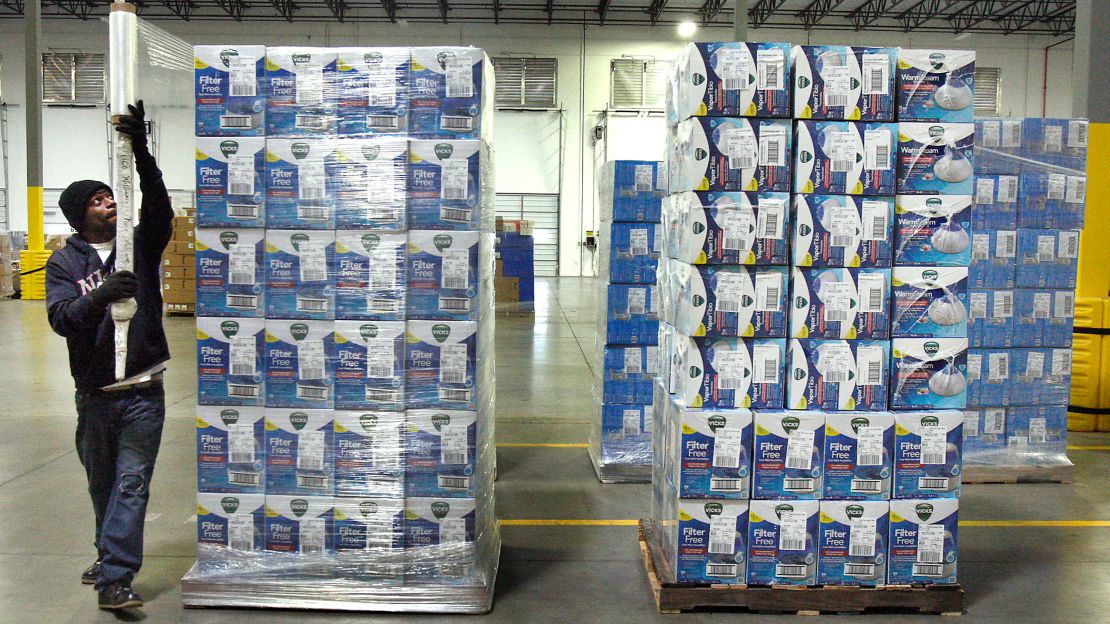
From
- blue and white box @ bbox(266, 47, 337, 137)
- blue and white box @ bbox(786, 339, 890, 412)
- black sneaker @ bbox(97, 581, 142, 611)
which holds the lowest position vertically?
black sneaker @ bbox(97, 581, 142, 611)

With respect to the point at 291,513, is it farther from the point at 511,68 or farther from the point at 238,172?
the point at 511,68

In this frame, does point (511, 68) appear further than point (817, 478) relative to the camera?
Yes

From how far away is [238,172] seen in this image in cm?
439

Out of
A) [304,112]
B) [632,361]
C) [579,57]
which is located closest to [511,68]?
[579,57]

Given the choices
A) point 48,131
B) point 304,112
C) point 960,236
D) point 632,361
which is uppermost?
point 48,131

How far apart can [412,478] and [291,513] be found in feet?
2.10

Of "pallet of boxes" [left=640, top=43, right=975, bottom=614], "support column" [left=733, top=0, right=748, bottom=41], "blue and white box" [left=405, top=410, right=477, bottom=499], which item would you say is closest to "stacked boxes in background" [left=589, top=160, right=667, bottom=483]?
"pallet of boxes" [left=640, top=43, right=975, bottom=614]

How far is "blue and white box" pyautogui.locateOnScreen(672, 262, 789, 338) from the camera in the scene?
439 cm

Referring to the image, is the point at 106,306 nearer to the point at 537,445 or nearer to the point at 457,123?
the point at 457,123

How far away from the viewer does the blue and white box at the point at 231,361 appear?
4.44 metres

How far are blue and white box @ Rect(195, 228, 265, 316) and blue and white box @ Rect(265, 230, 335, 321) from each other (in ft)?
0.17

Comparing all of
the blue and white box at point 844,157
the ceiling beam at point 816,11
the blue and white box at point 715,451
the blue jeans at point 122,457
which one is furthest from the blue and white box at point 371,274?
the ceiling beam at point 816,11

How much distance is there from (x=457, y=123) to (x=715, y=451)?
2085 mm

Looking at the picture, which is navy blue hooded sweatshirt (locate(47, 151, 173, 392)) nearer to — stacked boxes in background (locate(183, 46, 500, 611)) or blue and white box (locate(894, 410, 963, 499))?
stacked boxes in background (locate(183, 46, 500, 611))
